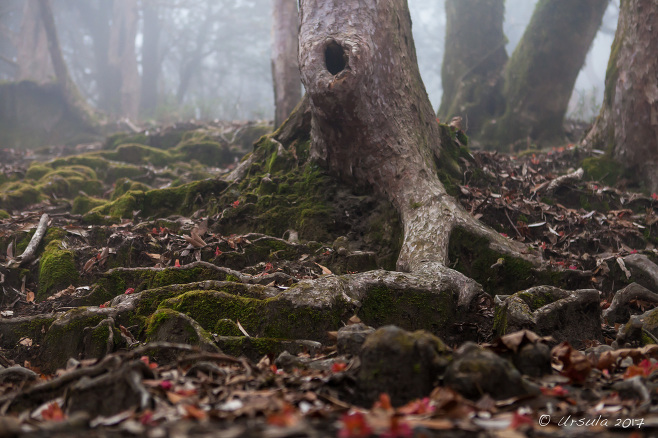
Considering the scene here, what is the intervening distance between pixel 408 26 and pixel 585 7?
544cm

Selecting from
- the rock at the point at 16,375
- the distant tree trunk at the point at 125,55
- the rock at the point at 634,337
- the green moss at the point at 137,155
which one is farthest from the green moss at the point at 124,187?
the distant tree trunk at the point at 125,55

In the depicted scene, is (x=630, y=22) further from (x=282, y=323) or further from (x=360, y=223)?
(x=282, y=323)

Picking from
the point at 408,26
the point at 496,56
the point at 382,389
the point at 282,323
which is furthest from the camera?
the point at 496,56

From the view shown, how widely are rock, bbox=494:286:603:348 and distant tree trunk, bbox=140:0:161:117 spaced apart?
25824mm

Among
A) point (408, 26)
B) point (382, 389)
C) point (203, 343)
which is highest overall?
point (408, 26)

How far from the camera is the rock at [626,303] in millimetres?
4285

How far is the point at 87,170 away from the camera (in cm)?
984

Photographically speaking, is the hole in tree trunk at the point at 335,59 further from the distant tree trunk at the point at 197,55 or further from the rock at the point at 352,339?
the distant tree trunk at the point at 197,55

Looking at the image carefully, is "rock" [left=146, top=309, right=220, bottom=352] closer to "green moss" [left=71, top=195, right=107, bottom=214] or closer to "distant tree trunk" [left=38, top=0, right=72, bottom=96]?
"green moss" [left=71, top=195, right=107, bottom=214]

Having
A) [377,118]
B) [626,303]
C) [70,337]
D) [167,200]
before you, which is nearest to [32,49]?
[167,200]

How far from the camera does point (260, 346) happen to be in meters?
3.26

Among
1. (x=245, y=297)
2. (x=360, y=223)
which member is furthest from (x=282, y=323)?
(x=360, y=223)

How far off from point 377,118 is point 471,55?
8343 mm

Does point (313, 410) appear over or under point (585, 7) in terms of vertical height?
under
